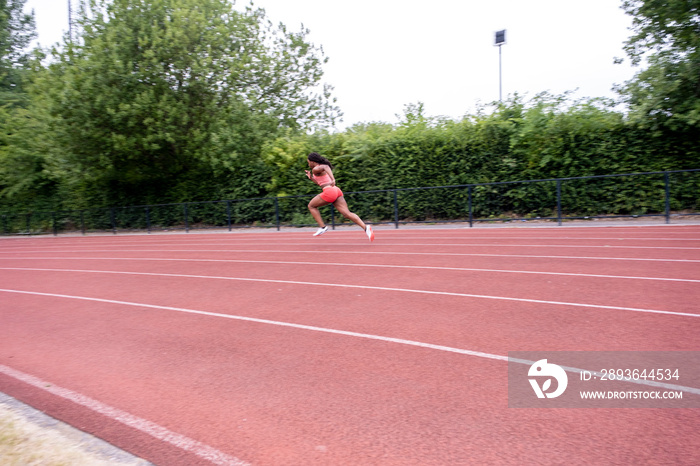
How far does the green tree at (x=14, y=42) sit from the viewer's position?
124ft

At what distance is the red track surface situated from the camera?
2.85 m

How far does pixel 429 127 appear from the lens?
1848 cm

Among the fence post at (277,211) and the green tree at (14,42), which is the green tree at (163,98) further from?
the green tree at (14,42)

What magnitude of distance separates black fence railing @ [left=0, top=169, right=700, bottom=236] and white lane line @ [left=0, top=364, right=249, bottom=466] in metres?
13.5

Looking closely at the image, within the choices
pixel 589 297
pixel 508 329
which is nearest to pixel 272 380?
pixel 508 329

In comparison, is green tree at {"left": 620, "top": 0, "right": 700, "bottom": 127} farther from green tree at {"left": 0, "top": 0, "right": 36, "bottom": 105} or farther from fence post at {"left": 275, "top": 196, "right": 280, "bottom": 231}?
green tree at {"left": 0, "top": 0, "right": 36, "bottom": 105}

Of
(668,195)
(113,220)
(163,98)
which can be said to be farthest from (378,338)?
(113,220)

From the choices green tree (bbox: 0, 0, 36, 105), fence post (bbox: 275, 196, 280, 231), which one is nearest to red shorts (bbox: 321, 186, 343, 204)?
fence post (bbox: 275, 196, 280, 231)

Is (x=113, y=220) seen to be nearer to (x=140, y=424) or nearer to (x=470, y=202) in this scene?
(x=470, y=202)

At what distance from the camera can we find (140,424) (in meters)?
3.24

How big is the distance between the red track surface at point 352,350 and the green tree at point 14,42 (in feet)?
117

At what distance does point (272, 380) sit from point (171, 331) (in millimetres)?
2030

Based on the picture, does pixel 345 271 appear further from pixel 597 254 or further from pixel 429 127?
pixel 429 127

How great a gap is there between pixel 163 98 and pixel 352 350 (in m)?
19.4
